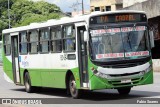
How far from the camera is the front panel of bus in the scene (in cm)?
1684

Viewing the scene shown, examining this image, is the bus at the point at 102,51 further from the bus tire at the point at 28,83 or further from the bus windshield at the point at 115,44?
the bus tire at the point at 28,83

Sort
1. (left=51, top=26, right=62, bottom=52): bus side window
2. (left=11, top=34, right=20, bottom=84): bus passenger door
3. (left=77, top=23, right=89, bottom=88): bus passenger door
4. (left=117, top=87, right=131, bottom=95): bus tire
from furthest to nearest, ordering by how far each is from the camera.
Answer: (left=11, top=34, right=20, bottom=84): bus passenger door < (left=51, top=26, right=62, bottom=52): bus side window < (left=117, top=87, right=131, bottom=95): bus tire < (left=77, top=23, right=89, bottom=88): bus passenger door

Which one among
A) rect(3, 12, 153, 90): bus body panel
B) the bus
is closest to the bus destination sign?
the bus

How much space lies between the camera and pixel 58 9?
12962 cm

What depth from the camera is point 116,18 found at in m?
17.4

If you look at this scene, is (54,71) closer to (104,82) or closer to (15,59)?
(104,82)

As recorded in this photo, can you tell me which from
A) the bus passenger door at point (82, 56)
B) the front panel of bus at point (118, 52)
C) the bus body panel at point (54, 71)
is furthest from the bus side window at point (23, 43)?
the front panel of bus at point (118, 52)

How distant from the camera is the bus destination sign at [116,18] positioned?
17.2 metres

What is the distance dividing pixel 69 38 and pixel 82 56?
1.11 metres

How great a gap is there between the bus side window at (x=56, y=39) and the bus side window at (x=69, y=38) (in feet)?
1.38

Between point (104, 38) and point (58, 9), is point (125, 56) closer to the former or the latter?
point (104, 38)

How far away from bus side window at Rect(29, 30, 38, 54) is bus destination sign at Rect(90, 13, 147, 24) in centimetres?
510

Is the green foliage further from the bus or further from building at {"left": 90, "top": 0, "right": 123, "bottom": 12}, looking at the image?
the bus

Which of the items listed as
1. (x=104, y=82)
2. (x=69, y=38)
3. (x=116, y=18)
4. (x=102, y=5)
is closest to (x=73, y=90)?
(x=69, y=38)
